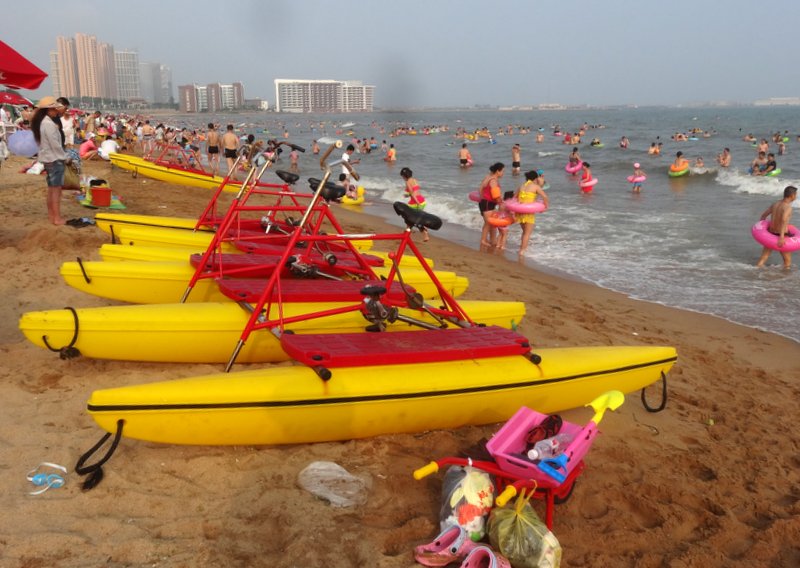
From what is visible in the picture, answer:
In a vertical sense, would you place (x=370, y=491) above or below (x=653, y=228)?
below

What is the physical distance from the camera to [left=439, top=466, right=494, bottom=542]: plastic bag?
270 cm

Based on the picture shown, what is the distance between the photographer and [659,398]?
4.64m

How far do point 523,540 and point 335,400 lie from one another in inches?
50.0

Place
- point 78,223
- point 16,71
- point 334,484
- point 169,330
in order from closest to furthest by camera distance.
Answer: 1. point 334,484
2. point 169,330
3. point 16,71
4. point 78,223

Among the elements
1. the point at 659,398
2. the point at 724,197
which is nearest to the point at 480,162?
the point at 724,197

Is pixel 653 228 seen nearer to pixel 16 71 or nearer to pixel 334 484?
pixel 334 484

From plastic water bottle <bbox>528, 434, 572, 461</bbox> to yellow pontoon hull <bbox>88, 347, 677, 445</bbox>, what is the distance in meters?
0.73

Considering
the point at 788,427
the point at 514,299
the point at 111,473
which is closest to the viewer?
the point at 111,473

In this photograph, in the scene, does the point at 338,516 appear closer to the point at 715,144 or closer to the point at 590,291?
the point at 590,291

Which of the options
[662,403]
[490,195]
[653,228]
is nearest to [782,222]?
[653,228]

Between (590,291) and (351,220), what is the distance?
589 cm

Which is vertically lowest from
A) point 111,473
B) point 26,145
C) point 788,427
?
point 788,427

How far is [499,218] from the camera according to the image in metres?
10.2

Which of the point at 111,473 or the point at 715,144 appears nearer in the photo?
the point at 111,473
